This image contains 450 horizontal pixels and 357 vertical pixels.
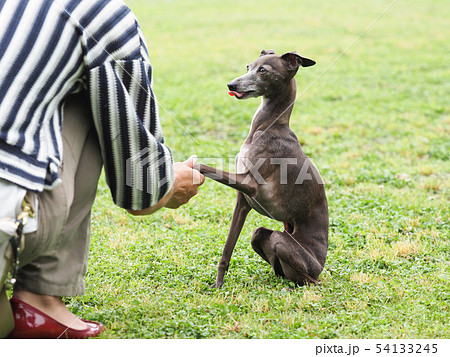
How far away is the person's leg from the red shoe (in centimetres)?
3

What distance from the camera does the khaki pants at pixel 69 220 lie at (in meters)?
2.55

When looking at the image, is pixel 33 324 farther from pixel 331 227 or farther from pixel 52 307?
pixel 331 227

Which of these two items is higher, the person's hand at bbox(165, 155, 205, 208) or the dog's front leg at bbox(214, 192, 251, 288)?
the person's hand at bbox(165, 155, 205, 208)

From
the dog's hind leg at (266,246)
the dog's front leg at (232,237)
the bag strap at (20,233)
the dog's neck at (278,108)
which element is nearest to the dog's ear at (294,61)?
the dog's neck at (278,108)

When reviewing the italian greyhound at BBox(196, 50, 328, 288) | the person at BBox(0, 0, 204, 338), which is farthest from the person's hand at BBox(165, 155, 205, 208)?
the italian greyhound at BBox(196, 50, 328, 288)

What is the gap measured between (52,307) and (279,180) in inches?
59.2

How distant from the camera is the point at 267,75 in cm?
362

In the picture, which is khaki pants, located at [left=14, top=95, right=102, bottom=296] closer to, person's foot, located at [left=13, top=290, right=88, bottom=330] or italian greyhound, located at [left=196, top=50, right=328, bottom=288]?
person's foot, located at [left=13, top=290, right=88, bottom=330]

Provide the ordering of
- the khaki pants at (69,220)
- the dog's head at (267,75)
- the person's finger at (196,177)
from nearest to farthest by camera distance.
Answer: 1. the khaki pants at (69,220)
2. the person's finger at (196,177)
3. the dog's head at (267,75)

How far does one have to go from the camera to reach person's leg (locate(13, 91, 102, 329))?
2568 mm

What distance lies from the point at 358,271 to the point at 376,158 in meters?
3.33

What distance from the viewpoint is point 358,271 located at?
4082mm

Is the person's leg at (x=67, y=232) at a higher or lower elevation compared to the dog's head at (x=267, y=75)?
lower

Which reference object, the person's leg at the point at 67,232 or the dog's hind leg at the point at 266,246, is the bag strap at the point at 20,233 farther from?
the dog's hind leg at the point at 266,246
